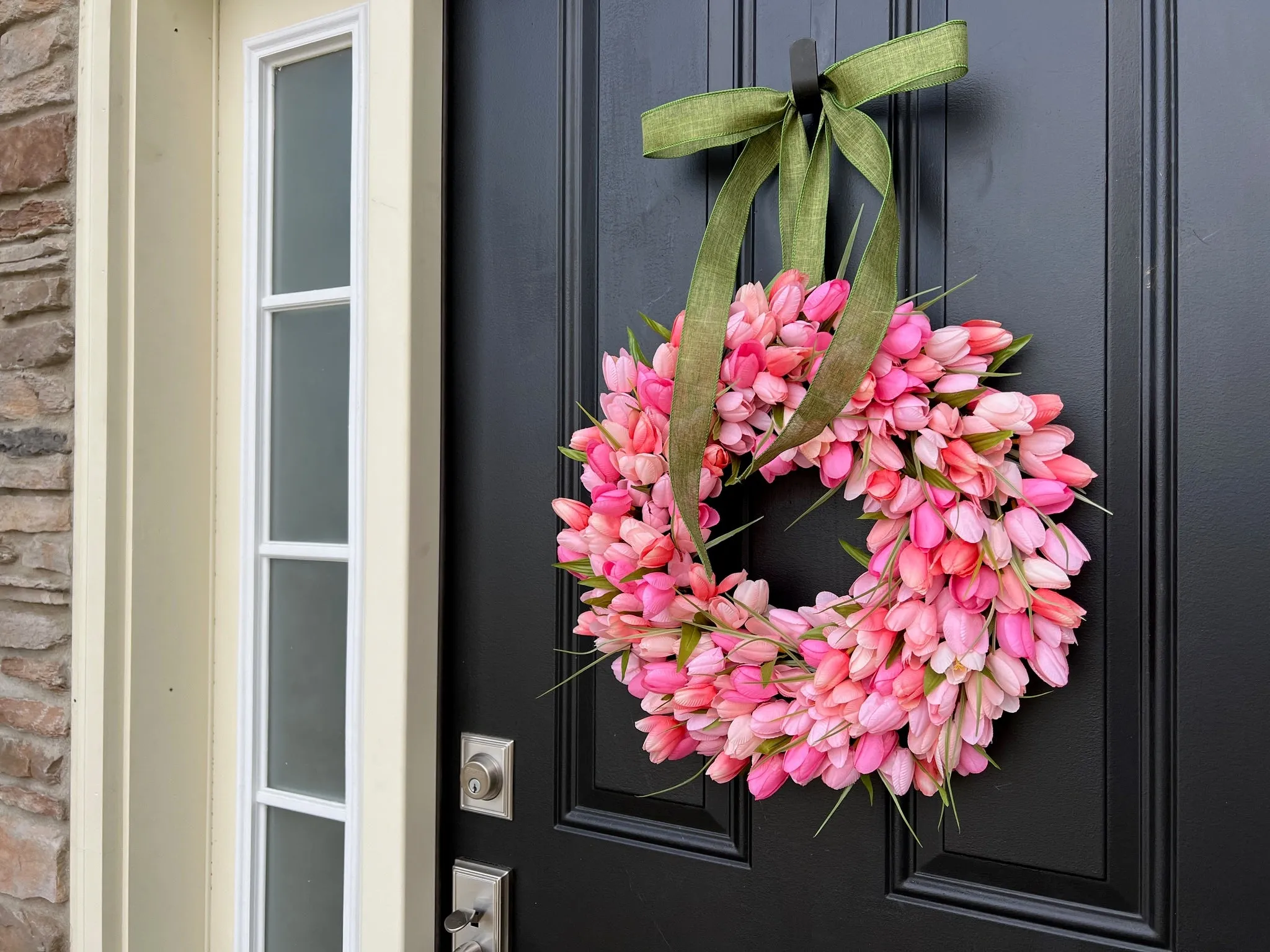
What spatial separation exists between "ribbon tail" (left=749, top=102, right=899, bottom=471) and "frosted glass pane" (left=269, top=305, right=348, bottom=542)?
601 mm

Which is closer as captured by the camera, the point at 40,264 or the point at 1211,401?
the point at 1211,401

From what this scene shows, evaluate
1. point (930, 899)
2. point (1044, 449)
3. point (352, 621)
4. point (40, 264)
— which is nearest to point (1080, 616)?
point (1044, 449)

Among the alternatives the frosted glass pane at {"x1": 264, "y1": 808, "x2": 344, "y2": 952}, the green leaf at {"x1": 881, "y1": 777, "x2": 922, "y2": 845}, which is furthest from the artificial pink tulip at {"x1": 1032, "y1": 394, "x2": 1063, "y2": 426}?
the frosted glass pane at {"x1": 264, "y1": 808, "x2": 344, "y2": 952}

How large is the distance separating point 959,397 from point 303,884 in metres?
1.00

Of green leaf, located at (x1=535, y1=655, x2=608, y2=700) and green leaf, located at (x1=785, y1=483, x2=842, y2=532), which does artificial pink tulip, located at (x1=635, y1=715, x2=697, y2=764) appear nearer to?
green leaf, located at (x1=535, y1=655, x2=608, y2=700)

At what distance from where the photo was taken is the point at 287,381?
3.50ft

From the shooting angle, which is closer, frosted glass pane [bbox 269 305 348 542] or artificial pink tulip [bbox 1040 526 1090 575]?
artificial pink tulip [bbox 1040 526 1090 575]

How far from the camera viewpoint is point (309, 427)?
105 cm

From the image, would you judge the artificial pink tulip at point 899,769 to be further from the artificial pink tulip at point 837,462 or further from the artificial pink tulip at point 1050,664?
the artificial pink tulip at point 837,462

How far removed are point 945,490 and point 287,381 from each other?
833mm

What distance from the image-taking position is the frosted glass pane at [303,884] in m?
1.03

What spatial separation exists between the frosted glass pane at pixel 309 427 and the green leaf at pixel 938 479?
71 cm

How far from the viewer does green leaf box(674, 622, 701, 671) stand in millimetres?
752

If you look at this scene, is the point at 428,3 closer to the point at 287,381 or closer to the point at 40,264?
the point at 287,381
